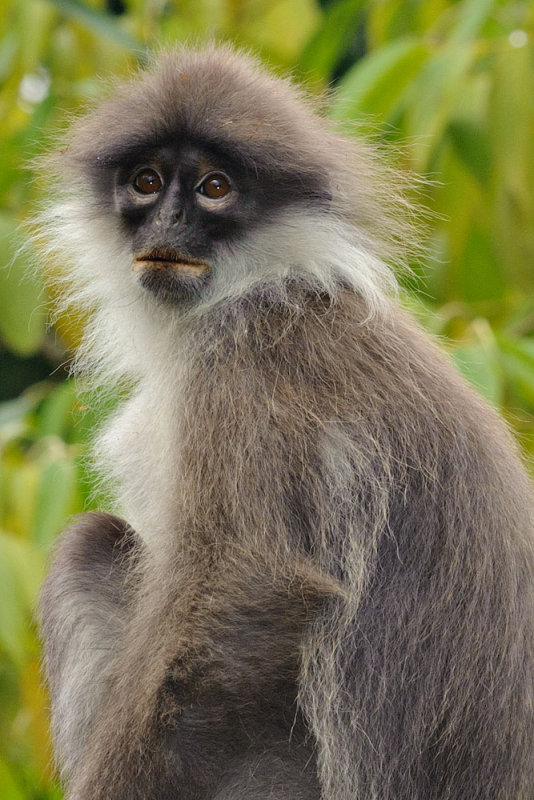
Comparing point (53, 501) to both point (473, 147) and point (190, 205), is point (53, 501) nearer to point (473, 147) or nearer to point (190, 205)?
point (190, 205)

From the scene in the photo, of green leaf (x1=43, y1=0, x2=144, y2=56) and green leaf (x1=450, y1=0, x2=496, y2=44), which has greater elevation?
green leaf (x1=450, y1=0, x2=496, y2=44)

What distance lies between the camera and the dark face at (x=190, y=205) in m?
3.71

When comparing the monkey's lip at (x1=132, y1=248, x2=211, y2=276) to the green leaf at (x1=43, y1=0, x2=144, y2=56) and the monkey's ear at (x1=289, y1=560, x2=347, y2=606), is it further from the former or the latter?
the green leaf at (x1=43, y1=0, x2=144, y2=56)

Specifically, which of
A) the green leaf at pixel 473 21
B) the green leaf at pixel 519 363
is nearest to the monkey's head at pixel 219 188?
the green leaf at pixel 519 363

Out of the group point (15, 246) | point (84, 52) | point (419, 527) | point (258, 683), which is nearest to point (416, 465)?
point (419, 527)

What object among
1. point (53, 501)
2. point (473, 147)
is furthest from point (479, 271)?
point (53, 501)

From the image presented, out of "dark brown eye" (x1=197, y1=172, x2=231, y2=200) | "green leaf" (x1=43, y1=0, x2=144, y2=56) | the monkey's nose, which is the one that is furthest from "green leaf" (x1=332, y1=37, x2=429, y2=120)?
"green leaf" (x1=43, y1=0, x2=144, y2=56)

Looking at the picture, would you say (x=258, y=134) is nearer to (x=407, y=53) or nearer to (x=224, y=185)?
(x=224, y=185)

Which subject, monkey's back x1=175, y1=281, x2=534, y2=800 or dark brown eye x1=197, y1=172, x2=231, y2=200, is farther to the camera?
dark brown eye x1=197, y1=172, x2=231, y2=200

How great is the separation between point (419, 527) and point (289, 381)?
517mm

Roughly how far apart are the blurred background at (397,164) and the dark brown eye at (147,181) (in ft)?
2.76

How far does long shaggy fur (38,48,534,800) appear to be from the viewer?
3314mm

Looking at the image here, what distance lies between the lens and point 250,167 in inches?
150

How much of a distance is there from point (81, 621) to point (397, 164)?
2.01 meters
